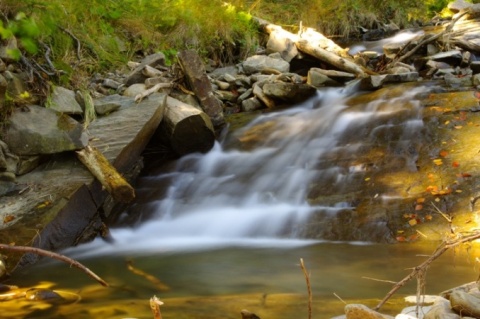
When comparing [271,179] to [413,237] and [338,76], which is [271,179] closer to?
[413,237]

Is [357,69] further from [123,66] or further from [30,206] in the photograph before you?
[30,206]

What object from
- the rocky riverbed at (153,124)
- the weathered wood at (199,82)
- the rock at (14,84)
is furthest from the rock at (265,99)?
the rock at (14,84)

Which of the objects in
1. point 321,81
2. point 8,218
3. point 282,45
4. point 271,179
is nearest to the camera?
point 8,218

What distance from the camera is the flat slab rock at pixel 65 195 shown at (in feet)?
15.4

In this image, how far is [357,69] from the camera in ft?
32.4

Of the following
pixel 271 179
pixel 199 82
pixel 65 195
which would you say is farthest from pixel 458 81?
pixel 65 195

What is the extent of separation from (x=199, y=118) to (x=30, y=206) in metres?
2.73

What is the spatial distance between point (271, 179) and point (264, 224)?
1.07m

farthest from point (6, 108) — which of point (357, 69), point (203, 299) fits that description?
point (357, 69)

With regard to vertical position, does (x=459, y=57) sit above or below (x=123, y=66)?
below

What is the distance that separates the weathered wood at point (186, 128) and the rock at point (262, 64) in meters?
3.11

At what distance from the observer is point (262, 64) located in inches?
404

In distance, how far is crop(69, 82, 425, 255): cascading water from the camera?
211 inches

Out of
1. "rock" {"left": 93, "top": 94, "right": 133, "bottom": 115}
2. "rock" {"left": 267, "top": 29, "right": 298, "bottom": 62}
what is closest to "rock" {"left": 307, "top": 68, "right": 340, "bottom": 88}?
"rock" {"left": 267, "top": 29, "right": 298, "bottom": 62}
